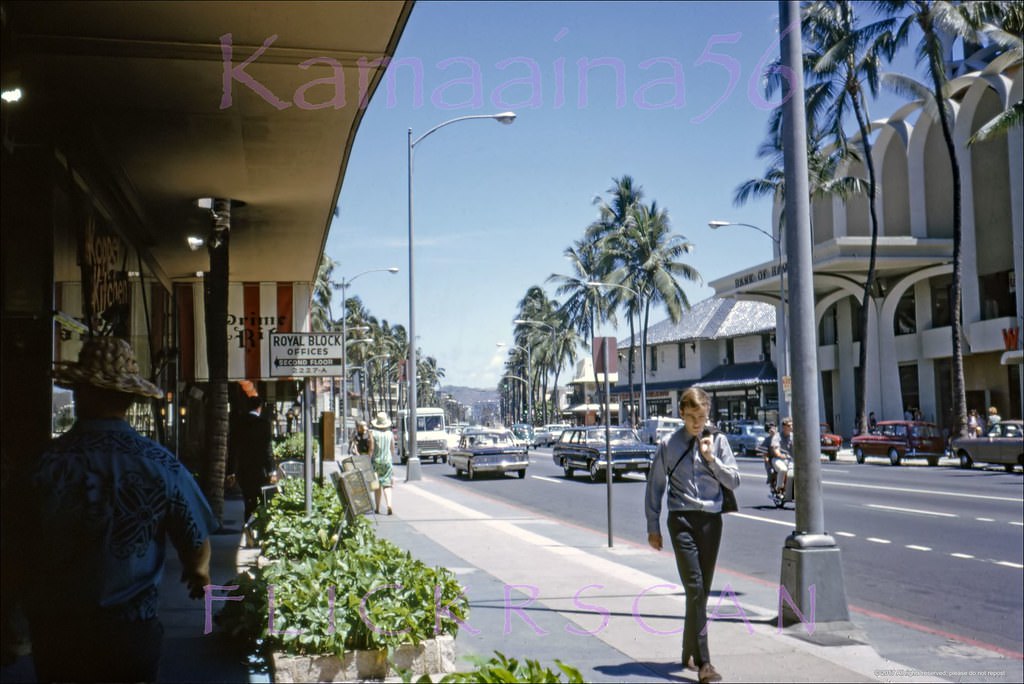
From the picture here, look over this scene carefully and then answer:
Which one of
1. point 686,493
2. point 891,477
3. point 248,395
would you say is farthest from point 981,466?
point 686,493

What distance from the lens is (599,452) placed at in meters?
28.4

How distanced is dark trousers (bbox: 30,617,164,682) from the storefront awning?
5488 cm

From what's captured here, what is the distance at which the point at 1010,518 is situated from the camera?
16.6 metres

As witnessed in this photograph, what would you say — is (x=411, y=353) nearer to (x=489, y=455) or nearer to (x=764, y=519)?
(x=489, y=455)

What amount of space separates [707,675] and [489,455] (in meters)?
24.7

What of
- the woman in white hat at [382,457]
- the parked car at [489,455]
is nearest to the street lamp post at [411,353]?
the parked car at [489,455]

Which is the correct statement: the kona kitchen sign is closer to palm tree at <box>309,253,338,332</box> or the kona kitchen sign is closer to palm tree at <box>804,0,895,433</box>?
palm tree at <box>804,0,895,433</box>

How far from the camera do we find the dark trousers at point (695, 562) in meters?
6.63

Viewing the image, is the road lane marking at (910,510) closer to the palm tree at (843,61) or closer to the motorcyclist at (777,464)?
the motorcyclist at (777,464)

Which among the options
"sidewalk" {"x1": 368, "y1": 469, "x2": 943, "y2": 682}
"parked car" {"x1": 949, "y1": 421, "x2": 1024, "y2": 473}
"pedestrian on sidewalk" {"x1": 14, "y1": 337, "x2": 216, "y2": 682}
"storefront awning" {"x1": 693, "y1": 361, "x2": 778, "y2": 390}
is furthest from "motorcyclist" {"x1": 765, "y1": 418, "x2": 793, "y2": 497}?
"storefront awning" {"x1": 693, "y1": 361, "x2": 778, "y2": 390}

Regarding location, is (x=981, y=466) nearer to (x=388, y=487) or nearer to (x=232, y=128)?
(x=388, y=487)

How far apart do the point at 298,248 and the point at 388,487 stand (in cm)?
737

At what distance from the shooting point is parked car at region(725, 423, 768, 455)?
42503 millimetres

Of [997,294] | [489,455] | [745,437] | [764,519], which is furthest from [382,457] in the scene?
[997,294]
